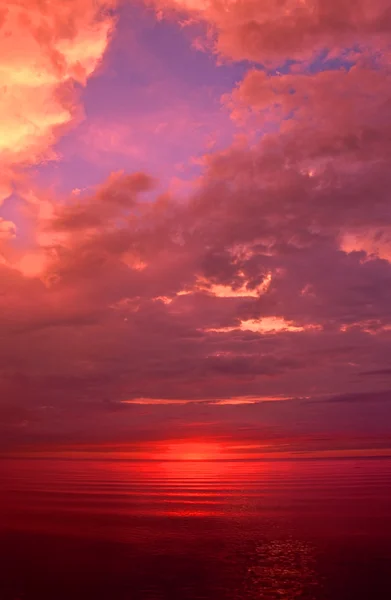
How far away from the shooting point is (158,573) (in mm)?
19172

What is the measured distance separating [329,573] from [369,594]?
8.29 feet

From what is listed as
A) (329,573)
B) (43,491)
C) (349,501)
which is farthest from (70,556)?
(43,491)

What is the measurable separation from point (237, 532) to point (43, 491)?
28.5 meters

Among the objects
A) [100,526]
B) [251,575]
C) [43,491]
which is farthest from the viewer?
[43,491]

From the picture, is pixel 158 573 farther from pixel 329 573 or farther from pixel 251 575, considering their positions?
pixel 329 573

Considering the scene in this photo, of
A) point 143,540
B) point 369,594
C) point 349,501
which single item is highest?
point 349,501

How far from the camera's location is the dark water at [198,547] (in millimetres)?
17500

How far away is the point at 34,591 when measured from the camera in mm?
17578

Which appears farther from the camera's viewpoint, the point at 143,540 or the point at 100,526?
the point at 100,526

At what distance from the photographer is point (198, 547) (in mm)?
23453

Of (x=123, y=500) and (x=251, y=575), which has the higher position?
(x=123, y=500)

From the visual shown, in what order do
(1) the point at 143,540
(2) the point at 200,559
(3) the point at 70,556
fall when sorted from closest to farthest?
1. (2) the point at 200,559
2. (3) the point at 70,556
3. (1) the point at 143,540

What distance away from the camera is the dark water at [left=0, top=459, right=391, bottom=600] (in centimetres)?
1750

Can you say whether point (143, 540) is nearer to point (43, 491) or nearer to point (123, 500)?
Result: point (123, 500)
